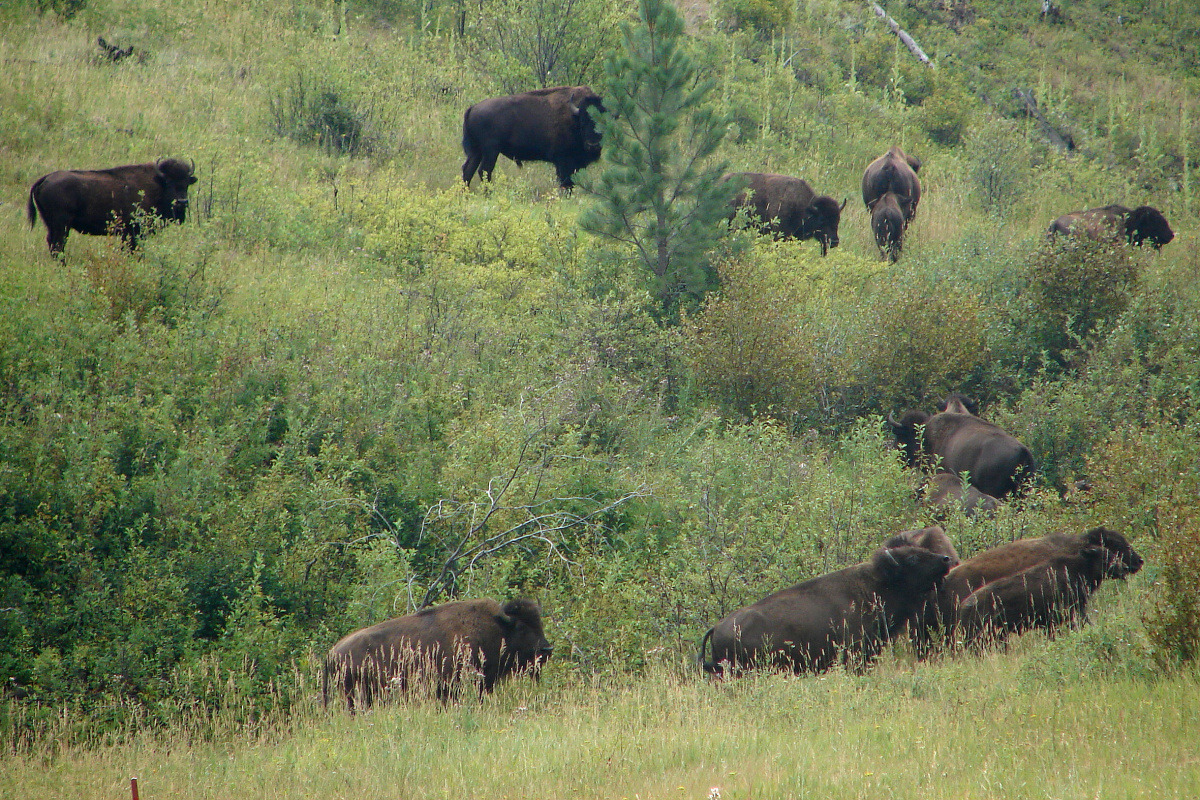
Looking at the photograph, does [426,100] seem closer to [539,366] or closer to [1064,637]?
[539,366]

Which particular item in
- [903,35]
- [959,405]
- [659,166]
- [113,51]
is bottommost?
[959,405]

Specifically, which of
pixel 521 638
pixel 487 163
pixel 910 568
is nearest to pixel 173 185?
pixel 487 163

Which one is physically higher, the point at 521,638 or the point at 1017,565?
the point at 1017,565

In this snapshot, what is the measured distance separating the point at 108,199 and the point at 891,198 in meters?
14.0

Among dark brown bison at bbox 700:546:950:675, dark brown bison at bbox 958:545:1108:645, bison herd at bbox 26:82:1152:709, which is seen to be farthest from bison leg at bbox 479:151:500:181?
dark brown bison at bbox 958:545:1108:645

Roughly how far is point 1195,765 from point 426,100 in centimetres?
2063

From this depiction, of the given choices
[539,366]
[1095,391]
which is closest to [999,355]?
[1095,391]

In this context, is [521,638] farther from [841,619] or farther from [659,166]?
[659,166]

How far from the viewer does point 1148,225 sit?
18.2m

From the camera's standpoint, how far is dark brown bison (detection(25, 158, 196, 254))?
1344cm

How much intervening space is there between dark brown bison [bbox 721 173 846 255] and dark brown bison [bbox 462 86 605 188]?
11.3 feet

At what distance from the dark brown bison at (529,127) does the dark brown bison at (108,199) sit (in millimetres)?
6436

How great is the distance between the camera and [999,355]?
48.9ft

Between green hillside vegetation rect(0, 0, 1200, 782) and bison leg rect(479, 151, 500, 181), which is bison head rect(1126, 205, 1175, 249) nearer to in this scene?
green hillside vegetation rect(0, 0, 1200, 782)
